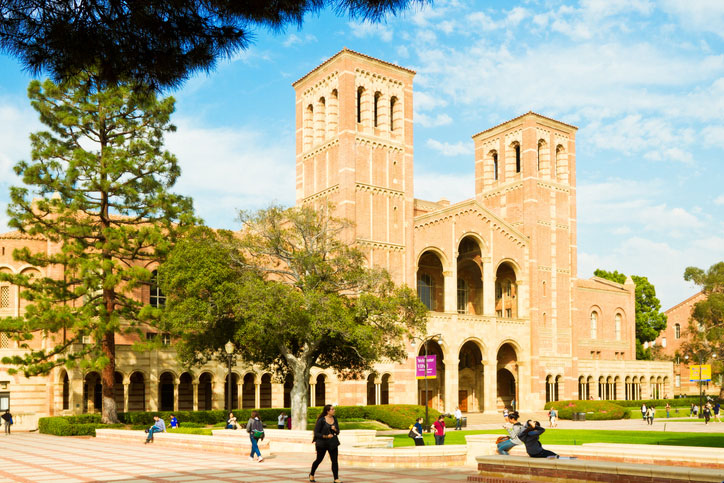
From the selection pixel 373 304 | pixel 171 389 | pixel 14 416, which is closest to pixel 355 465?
pixel 373 304

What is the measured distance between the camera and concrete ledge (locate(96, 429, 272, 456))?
73.0 feet

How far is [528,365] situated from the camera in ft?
190

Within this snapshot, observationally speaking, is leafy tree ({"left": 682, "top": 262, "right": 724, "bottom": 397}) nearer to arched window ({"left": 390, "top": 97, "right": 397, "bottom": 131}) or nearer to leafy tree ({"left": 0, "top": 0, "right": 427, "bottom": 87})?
arched window ({"left": 390, "top": 97, "right": 397, "bottom": 131})

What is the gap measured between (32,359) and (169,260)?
8.47 metres

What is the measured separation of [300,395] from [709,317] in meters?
54.0

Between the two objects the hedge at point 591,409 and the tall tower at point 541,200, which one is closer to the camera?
the hedge at point 591,409

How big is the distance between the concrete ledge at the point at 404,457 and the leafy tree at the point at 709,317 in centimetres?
5948

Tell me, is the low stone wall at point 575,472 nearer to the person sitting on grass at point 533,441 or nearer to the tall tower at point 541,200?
the person sitting on grass at point 533,441

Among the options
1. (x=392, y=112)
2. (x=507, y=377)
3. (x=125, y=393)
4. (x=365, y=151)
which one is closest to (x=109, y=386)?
(x=125, y=393)

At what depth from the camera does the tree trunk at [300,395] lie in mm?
33312

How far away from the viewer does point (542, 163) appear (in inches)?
2491

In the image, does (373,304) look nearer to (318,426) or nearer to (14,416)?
(318,426)

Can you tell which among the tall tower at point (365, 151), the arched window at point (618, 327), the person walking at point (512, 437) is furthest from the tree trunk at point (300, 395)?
the arched window at point (618, 327)

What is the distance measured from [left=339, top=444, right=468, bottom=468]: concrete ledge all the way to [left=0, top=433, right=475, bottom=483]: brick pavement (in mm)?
553
